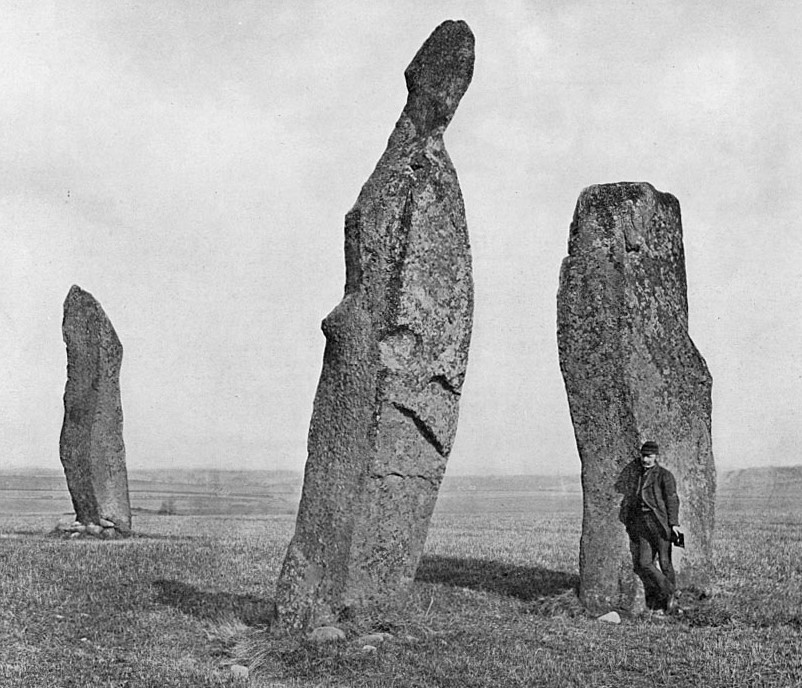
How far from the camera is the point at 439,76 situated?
10.8 metres

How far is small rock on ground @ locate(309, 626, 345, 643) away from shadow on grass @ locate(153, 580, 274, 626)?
793 millimetres

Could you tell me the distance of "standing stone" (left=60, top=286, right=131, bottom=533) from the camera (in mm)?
20406

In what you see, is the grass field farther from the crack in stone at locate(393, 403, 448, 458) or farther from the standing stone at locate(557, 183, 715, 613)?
the crack in stone at locate(393, 403, 448, 458)

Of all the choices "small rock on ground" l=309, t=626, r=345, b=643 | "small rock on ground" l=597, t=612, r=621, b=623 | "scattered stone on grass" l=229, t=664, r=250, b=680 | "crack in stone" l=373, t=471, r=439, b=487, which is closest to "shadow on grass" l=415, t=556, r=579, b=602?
"small rock on ground" l=597, t=612, r=621, b=623

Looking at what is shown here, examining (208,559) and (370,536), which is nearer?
(370,536)

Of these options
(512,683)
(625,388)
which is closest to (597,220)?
(625,388)

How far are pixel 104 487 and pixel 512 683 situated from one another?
1380 cm

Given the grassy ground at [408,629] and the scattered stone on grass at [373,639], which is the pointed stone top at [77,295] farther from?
the scattered stone on grass at [373,639]

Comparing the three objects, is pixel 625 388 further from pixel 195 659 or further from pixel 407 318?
pixel 195 659

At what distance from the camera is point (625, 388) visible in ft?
37.9

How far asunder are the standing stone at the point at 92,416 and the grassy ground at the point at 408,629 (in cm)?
392

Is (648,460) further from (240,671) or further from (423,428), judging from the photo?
(240,671)

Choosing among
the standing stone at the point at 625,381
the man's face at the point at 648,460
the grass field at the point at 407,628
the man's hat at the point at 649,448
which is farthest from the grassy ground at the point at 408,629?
the man's hat at the point at 649,448

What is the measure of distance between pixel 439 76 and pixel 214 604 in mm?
6378
